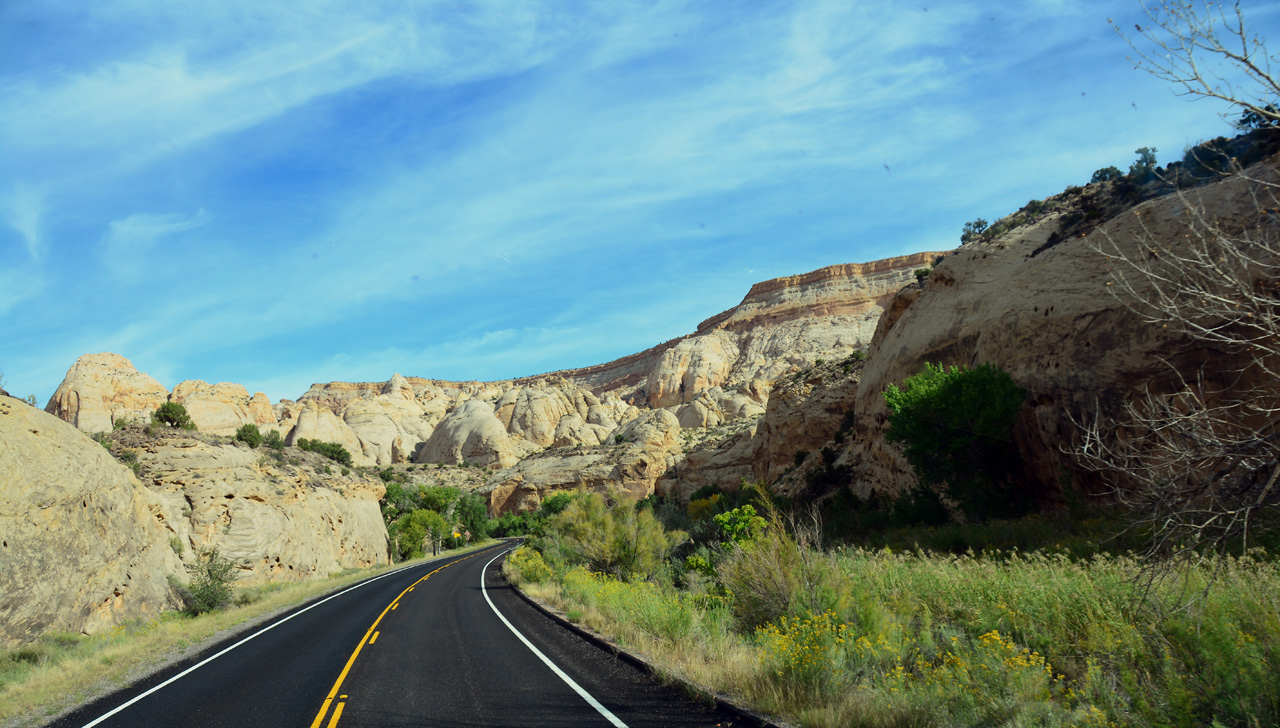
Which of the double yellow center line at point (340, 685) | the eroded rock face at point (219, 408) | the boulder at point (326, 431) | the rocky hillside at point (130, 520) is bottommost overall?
the double yellow center line at point (340, 685)

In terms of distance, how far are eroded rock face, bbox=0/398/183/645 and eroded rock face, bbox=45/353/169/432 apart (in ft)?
255

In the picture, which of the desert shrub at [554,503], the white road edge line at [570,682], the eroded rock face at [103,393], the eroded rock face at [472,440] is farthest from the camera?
the eroded rock face at [472,440]

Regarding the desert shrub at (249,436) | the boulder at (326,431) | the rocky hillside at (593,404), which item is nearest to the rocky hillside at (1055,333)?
the rocky hillside at (593,404)

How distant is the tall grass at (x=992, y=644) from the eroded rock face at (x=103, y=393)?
325 ft

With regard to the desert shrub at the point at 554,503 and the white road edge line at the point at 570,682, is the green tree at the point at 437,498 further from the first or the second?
the white road edge line at the point at 570,682

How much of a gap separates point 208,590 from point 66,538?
15.2 ft

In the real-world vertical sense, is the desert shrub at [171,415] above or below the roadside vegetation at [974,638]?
above

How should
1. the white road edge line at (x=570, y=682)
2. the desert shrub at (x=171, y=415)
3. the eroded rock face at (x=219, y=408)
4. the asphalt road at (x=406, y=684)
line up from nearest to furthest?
the white road edge line at (x=570, y=682) → the asphalt road at (x=406, y=684) → the desert shrub at (x=171, y=415) → the eroded rock face at (x=219, y=408)

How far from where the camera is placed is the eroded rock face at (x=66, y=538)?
15.8 m

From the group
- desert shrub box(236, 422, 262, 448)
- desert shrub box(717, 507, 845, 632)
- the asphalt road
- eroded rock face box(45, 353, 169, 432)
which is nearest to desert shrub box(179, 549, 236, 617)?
the asphalt road

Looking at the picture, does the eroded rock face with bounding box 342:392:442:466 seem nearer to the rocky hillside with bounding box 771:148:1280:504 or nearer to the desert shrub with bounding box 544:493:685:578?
the desert shrub with bounding box 544:493:685:578

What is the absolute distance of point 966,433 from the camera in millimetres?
22172

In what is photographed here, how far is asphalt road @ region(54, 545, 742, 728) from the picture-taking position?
25.2 ft

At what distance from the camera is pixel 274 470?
1464 inches
